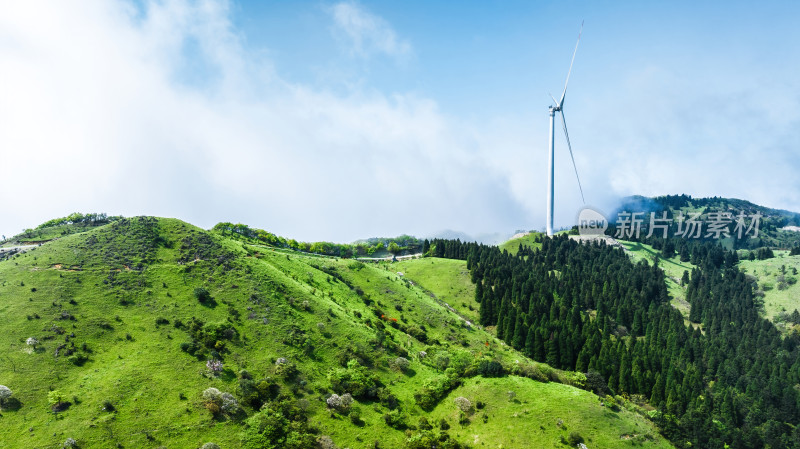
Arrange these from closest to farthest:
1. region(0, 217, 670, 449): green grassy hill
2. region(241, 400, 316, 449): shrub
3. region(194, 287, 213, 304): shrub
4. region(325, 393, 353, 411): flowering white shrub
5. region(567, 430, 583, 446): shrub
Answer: region(241, 400, 316, 449): shrub < region(0, 217, 670, 449): green grassy hill < region(567, 430, 583, 446): shrub < region(325, 393, 353, 411): flowering white shrub < region(194, 287, 213, 304): shrub

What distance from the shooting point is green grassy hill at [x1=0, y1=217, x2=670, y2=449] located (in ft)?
249

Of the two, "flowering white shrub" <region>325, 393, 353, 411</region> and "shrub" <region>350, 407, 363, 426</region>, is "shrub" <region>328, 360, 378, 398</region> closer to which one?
"flowering white shrub" <region>325, 393, 353, 411</region>

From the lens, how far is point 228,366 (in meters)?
89.8

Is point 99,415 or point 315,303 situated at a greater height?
point 315,303

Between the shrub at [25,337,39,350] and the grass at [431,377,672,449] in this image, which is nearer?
the grass at [431,377,672,449]

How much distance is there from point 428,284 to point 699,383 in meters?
97.6

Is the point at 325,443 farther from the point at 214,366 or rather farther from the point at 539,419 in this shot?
the point at 539,419

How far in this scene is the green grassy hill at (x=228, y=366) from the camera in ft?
249

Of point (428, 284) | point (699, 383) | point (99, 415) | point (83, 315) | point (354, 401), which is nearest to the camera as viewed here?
point (99, 415)

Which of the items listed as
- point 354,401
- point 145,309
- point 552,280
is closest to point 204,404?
point 354,401

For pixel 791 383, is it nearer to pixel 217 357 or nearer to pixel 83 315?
pixel 217 357

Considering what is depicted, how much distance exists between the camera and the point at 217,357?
90.7m

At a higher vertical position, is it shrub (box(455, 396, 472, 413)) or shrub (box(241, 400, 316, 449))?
shrub (box(455, 396, 472, 413))

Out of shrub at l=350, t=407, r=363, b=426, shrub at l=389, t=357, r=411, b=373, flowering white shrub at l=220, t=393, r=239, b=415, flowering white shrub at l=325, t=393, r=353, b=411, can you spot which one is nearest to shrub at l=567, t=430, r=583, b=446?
shrub at l=389, t=357, r=411, b=373
